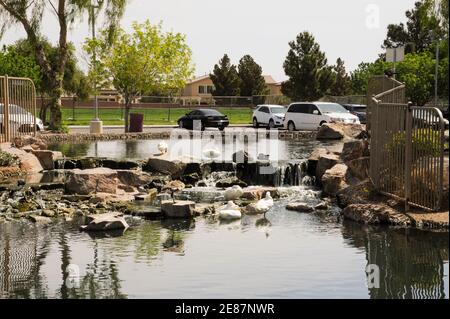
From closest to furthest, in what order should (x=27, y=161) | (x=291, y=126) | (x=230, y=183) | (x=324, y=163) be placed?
(x=230, y=183)
(x=324, y=163)
(x=27, y=161)
(x=291, y=126)

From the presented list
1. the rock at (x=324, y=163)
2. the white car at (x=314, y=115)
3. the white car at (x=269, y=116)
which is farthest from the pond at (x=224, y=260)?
the white car at (x=269, y=116)

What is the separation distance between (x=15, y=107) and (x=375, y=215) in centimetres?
1511

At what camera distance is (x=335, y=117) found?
38062 millimetres

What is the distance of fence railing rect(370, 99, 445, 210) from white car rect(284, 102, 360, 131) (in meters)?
21.8

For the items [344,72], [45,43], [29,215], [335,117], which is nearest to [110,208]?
[29,215]

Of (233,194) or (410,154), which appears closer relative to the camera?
(410,154)

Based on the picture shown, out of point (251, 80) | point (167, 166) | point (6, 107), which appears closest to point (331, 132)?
point (167, 166)

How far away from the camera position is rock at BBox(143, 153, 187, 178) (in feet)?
71.3

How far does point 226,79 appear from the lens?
300 feet

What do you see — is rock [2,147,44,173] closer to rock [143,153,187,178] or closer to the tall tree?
rock [143,153,187,178]

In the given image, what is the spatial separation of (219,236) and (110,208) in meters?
3.83

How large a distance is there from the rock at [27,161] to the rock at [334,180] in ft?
30.3

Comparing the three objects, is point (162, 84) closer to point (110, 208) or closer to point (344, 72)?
point (110, 208)

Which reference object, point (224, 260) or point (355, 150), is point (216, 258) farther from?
point (355, 150)
